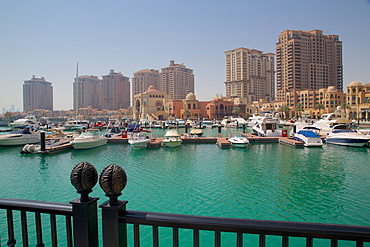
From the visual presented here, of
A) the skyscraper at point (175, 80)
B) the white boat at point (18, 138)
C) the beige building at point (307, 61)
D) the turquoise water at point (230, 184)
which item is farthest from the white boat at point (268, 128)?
the skyscraper at point (175, 80)

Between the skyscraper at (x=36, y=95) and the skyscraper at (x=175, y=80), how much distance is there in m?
92.6

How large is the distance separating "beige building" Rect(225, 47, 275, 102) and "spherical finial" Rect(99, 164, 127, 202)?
134607 millimetres

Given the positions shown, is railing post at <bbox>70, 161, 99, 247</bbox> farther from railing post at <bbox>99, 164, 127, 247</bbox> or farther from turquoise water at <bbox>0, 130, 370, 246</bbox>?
turquoise water at <bbox>0, 130, 370, 246</bbox>

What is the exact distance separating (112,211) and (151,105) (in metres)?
109

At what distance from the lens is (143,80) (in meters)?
167

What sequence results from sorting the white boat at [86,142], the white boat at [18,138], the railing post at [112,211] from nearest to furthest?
the railing post at [112,211] < the white boat at [86,142] < the white boat at [18,138]

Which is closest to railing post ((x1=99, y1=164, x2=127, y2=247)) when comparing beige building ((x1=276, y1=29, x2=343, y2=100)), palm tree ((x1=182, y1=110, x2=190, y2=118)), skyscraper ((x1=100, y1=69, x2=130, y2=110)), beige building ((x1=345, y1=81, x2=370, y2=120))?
beige building ((x1=345, y1=81, x2=370, y2=120))

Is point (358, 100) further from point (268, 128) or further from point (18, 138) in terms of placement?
point (18, 138)

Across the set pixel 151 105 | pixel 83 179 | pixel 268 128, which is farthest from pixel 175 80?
pixel 83 179

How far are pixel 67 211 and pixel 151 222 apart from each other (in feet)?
3.06

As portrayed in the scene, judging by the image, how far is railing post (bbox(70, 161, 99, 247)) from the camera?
2627mm

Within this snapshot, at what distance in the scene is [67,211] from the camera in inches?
104

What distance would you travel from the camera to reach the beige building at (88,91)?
18475 centimetres

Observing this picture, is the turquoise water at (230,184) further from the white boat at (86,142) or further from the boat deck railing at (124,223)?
the boat deck railing at (124,223)
